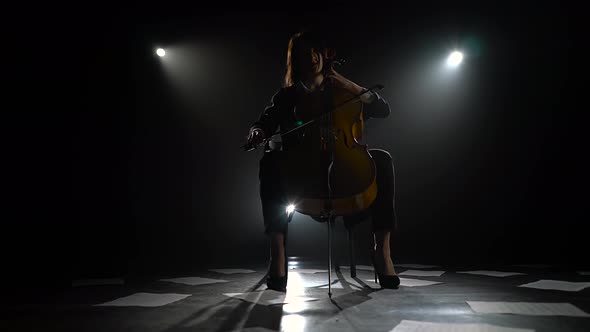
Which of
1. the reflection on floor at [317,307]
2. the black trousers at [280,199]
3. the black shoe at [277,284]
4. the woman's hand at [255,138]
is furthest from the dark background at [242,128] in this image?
the woman's hand at [255,138]

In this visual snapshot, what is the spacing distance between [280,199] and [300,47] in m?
0.80

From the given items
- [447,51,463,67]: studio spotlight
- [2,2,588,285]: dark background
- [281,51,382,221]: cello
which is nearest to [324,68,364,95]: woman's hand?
[281,51,382,221]: cello

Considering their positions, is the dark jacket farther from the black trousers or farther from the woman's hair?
the black trousers

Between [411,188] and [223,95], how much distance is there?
2.46 meters

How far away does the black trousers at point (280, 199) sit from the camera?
5.45 ft

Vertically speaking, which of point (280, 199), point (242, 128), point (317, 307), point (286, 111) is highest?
point (242, 128)

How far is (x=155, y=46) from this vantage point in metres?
3.96

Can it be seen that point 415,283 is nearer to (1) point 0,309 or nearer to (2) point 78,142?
(1) point 0,309

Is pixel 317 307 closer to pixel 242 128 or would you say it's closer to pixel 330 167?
pixel 330 167

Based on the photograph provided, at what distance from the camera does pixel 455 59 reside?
3.84 metres

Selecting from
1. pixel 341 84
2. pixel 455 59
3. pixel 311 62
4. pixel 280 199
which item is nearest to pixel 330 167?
pixel 280 199

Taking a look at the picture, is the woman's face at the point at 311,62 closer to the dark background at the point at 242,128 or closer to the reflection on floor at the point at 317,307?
the reflection on floor at the point at 317,307

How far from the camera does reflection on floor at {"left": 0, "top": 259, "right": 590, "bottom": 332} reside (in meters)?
0.94

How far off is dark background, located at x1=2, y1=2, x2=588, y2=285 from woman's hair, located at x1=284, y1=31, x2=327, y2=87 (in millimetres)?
1977
